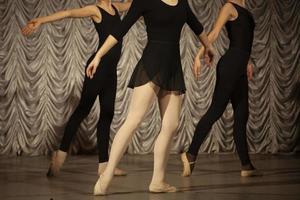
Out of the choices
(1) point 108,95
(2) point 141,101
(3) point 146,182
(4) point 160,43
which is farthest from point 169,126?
(1) point 108,95

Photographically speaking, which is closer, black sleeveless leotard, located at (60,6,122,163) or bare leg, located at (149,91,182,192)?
bare leg, located at (149,91,182,192)

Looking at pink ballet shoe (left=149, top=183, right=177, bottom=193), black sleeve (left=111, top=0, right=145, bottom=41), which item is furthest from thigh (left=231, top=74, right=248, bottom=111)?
black sleeve (left=111, top=0, right=145, bottom=41)

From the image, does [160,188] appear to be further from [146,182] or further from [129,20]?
[129,20]

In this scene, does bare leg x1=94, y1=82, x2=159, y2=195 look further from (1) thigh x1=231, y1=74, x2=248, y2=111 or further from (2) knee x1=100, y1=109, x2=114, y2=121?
(1) thigh x1=231, y1=74, x2=248, y2=111

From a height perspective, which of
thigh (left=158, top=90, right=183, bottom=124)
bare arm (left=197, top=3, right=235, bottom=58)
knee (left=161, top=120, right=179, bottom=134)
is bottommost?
knee (left=161, top=120, right=179, bottom=134)

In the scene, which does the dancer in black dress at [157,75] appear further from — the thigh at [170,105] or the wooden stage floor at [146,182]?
the wooden stage floor at [146,182]

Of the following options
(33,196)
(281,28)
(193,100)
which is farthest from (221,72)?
(281,28)

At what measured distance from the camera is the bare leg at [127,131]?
3.56 meters

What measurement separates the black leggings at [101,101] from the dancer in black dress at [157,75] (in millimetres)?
1044

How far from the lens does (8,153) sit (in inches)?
302

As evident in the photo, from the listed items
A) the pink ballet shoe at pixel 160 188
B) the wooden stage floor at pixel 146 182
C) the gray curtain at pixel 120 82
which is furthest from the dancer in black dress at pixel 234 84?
the gray curtain at pixel 120 82

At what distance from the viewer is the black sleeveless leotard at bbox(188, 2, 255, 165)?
15.8 feet

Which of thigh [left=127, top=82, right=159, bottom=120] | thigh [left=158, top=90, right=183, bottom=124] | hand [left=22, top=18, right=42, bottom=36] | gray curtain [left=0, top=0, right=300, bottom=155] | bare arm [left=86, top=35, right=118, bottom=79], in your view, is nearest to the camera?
bare arm [left=86, top=35, right=118, bottom=79]

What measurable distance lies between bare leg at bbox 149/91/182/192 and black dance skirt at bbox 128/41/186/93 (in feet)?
0.29
